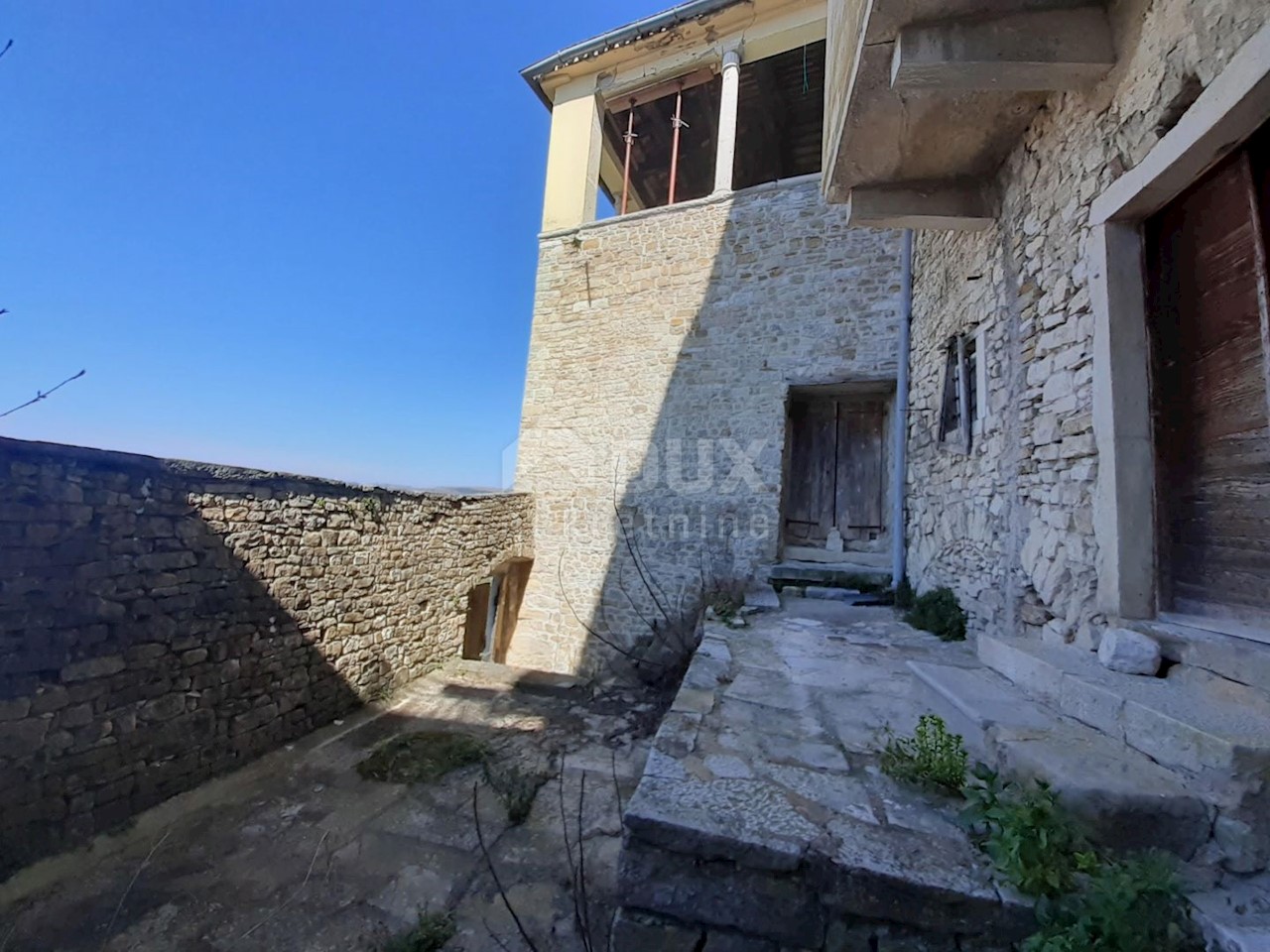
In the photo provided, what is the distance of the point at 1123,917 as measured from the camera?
118cm

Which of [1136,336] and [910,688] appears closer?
[1136,336]

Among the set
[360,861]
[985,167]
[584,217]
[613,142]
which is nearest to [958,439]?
[985,167]

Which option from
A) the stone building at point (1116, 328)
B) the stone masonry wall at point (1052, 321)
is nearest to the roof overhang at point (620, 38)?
the stone building at point (1116, 328)

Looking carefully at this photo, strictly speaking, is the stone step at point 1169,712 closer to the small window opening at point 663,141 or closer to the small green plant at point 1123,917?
the small green plant at point 1123,917

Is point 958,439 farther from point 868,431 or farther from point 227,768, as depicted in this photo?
point 227,768

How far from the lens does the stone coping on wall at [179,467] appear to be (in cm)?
282

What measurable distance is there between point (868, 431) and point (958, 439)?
2.86 meters

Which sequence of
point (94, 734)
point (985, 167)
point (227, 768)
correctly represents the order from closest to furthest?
point (94, 734) < point (985, 167) < point (227, 768)

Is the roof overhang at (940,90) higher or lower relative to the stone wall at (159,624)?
higher

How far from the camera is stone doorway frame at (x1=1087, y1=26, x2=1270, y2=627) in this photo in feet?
7.04

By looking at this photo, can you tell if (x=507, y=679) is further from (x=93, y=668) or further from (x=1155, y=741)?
(x=1155, y=741)

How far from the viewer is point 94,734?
300cm

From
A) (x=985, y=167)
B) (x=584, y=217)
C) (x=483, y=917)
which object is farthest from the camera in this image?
(x=584, y=217)

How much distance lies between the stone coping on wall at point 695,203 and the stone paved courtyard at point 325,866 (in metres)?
6.90
